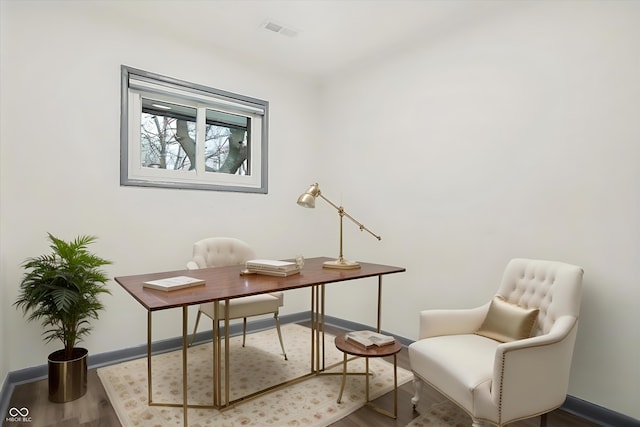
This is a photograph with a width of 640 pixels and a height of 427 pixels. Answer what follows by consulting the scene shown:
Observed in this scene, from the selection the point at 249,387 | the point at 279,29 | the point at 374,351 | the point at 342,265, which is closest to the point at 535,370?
the point at 374,351

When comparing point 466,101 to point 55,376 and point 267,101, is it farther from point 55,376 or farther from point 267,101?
point 55,376

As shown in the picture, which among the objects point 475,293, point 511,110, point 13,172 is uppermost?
point 511,110

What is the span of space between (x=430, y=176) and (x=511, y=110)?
75 centimetres

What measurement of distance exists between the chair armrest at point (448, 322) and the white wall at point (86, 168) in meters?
1.94

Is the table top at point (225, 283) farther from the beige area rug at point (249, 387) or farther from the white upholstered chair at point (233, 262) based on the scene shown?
the beige area rug at point (249, 387)

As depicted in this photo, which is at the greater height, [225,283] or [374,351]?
[225,283]

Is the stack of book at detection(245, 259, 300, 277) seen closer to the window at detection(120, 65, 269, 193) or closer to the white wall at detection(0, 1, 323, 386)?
the white wall at detection(0, 1, 323, 386)

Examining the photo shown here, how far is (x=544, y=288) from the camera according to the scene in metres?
2.01

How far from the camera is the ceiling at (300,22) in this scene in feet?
8.28

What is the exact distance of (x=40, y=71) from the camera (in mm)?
2391

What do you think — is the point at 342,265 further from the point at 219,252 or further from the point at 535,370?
the point at 535,370

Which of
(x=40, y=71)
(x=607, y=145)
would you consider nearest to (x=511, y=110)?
(x=607, y=145)

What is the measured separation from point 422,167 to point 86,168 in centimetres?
259

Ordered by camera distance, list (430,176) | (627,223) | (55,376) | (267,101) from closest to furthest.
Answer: (627,223)
(55,376)
(430,176)
(267,101)
